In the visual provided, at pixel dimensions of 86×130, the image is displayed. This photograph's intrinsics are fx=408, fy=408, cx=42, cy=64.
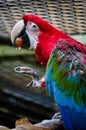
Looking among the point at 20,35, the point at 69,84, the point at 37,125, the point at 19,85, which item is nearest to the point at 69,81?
the point at 69,84

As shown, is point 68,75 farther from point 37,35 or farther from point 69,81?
point 37,35

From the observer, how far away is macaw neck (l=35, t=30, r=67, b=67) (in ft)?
6.50

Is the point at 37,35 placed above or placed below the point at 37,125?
above

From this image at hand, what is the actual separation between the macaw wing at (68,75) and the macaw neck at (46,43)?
0.21m

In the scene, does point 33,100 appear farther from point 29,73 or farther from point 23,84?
point 29,73

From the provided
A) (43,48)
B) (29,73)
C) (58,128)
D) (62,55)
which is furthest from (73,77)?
(29,73)

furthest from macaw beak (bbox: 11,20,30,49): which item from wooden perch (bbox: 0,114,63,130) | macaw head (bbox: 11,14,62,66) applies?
wooden perch (bbox: 0,114,63,130)

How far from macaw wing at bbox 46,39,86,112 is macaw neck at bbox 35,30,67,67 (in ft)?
0.69

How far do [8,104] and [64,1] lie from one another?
41.4 inches

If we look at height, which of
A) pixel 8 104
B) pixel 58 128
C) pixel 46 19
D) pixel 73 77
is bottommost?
pixel 8 104

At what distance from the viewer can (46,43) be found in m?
2.02

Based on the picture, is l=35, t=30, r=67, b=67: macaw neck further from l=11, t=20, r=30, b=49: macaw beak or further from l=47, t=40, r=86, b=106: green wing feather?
l=47, t=40, r=86, b=106: green wing feather

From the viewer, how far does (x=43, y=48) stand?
6.59 feet

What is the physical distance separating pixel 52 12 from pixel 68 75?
469 millimetres
